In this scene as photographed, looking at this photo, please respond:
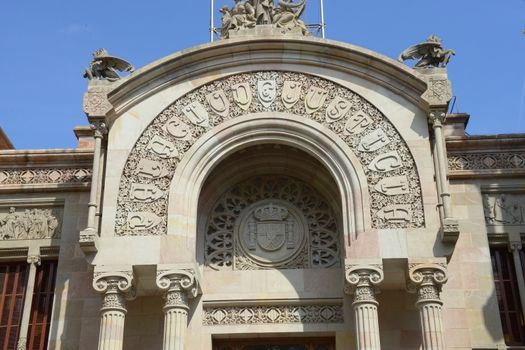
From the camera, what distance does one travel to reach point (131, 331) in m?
17.6

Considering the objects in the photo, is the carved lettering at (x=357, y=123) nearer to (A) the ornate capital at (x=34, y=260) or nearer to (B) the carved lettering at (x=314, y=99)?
(B) the carved lettering at (x=314, y=99)

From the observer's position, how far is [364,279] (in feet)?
53.1

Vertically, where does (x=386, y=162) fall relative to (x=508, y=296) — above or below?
above

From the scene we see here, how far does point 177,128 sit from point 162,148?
2.05 ft

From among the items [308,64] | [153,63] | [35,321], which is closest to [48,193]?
[35,321]

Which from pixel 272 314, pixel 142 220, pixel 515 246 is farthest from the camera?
pixel 515 246

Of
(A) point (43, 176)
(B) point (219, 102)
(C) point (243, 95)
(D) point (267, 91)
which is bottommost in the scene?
(A) point (43, 176)

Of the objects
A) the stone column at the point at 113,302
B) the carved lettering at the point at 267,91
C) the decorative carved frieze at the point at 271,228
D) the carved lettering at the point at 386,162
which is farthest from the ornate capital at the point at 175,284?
the carved lettering at the point at 386,162

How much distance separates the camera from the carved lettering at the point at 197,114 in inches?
716

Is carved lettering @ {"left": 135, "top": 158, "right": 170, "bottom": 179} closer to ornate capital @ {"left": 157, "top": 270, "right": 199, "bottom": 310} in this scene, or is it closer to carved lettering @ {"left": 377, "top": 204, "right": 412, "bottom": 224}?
ornate capital @ {"left": 157, "top": 270, "right": 199, "bottom": 310}

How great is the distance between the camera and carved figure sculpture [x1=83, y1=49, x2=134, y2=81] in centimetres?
1864

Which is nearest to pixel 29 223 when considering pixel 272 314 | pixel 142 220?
pixel 142 220

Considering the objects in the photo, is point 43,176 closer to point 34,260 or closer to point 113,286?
point 34,260

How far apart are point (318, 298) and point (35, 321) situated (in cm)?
701
